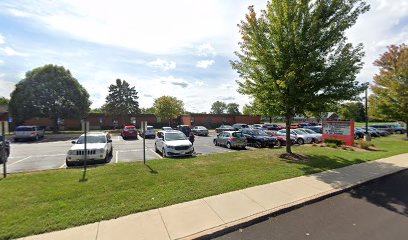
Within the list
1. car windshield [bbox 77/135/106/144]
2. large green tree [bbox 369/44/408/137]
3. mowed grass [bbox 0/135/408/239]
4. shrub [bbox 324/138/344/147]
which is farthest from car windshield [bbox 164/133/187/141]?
large green tree [bbox 369/44/408/137]

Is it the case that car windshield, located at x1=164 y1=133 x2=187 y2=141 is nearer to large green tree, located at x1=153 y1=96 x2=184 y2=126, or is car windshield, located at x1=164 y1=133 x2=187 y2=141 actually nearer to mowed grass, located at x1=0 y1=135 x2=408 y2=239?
mowed grass, located at x1=0 y1=135 x2=408 y2=239

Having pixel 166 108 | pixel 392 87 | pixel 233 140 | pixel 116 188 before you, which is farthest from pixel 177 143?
pixel 166 108

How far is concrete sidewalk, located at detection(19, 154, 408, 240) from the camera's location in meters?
4.20

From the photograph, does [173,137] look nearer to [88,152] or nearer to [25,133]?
[88,152]

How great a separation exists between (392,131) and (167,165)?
4117 cm

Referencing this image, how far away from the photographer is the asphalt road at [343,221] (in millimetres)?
4305

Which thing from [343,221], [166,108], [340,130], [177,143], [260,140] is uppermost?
[166,108]

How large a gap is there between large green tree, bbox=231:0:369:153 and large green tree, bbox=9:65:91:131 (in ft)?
116

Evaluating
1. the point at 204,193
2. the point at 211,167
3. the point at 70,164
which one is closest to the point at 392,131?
the point at 211,167

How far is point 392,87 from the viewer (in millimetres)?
22719

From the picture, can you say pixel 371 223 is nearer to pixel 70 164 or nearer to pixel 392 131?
pixel 70 164

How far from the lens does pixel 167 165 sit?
9523 mm

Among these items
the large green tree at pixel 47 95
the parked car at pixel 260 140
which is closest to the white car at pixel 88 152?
the parked car at pixel 260 140

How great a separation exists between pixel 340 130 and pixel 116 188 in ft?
58.5
